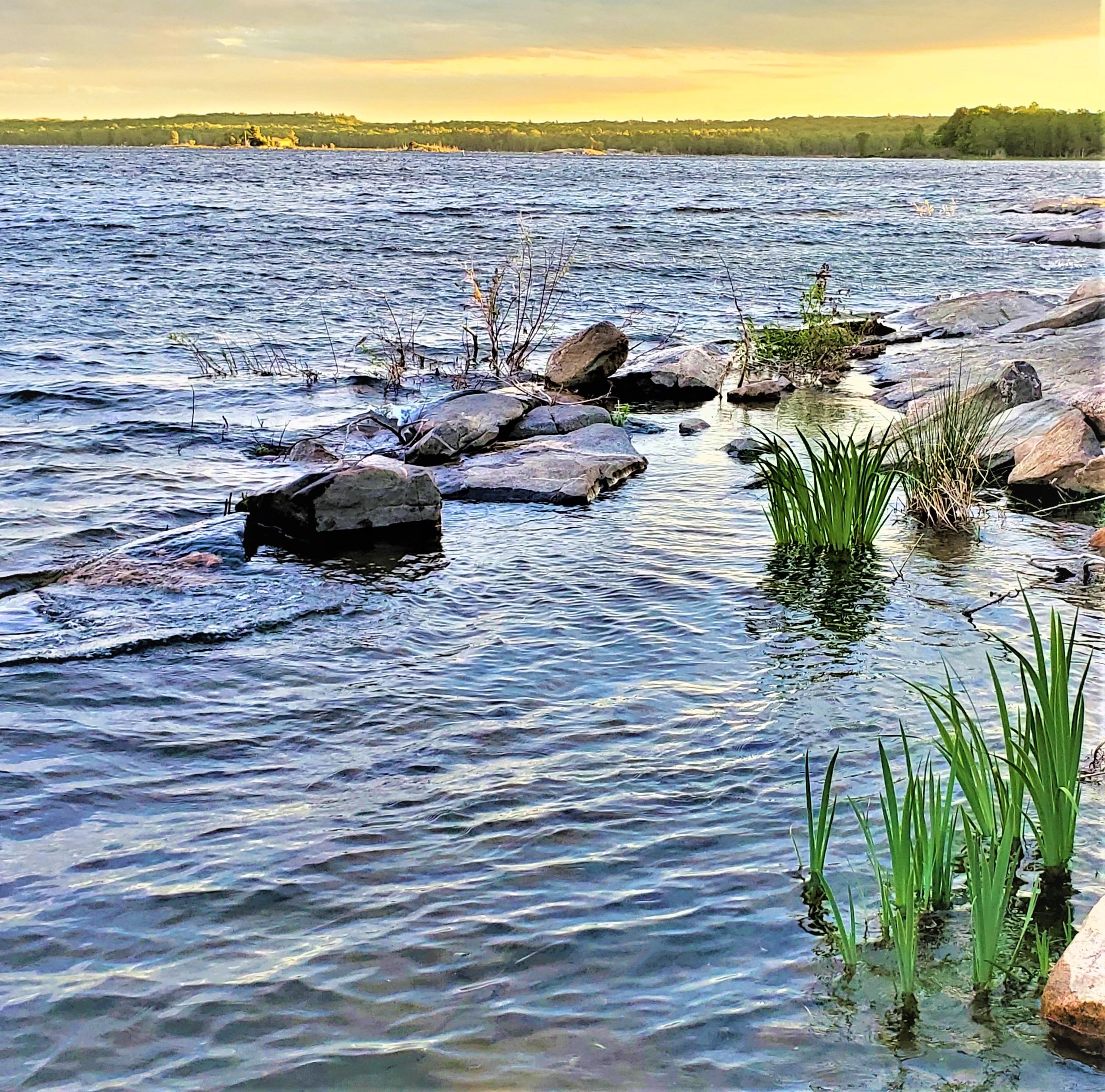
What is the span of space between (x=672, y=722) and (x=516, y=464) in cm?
527

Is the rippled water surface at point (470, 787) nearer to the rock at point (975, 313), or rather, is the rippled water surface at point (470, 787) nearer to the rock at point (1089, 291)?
the rock at point (975, 313)

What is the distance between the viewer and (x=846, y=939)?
11.1 ft

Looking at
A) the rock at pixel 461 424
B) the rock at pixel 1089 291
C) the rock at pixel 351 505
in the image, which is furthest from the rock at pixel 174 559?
the rock at pixel 1089 291

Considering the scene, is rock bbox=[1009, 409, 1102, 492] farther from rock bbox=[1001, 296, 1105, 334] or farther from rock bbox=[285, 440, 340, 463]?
rock bbox=[1001, 296, 1105, 334]

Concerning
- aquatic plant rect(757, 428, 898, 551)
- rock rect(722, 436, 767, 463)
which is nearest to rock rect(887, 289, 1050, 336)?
rock rect(722, 436, 767, 463)

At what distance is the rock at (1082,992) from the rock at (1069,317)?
14.3 meters

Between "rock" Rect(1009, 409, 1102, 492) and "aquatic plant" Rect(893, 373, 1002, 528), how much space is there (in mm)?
393

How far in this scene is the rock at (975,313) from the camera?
60.4 ft

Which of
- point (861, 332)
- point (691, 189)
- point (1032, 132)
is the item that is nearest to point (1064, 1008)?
point (861, 332)

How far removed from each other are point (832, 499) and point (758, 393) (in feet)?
22.8

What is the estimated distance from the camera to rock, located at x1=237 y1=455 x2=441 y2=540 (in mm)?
8516

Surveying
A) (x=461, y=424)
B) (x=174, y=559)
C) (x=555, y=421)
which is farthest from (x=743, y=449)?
(x=174, y=559)

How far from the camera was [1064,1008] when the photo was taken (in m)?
3.15

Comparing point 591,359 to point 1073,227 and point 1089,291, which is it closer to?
point 1089,291
